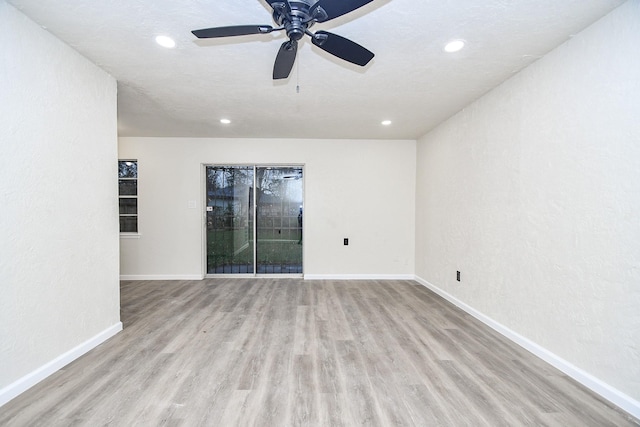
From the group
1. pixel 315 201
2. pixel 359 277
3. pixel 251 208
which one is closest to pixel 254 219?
pixel 251 208

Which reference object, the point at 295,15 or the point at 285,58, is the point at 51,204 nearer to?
the point at 285,58

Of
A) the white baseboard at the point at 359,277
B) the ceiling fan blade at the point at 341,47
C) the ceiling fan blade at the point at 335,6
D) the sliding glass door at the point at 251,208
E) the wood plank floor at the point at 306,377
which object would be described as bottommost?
the wood plank floor at the point at 306,377

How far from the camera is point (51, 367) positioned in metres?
1.99

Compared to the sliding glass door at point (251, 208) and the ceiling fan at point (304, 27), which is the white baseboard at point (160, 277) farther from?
the ceiling fan at point (304, 27)

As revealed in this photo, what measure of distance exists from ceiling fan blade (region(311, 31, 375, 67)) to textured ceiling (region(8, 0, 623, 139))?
0.30 m

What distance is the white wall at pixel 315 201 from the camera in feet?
15.4

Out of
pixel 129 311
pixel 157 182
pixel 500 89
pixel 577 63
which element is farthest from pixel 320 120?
pixel 129 311

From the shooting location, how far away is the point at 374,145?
191 inches

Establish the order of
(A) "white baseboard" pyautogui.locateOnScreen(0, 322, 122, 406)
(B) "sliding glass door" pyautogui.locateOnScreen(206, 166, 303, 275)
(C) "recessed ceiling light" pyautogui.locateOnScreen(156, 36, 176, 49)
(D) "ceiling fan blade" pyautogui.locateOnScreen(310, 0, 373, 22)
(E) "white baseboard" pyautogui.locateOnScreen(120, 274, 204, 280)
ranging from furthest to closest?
(B) "sliding glass door" pyautogui.locateOnScreen(206, 166, 303, 275)
(E) "white baseboard" pyautogui.locateOnScreen(120, 274, 204, 280)
(C) "recessed ceiling light" pyautogui.locateOnScreen(156, 36, 176, 49)
(A) "white baseboard" pyautogui.locateOnScreen(0, 322, 122, 406)
(D) "ceiling fan blade" pyautogui.locateOnScreen(310, 0, 373, 22)

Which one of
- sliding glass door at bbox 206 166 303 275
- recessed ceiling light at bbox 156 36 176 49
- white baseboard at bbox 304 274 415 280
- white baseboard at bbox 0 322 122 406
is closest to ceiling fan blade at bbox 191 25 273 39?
recessed ceiling light at bbox 156 36 176 49

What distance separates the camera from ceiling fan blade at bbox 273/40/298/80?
1623 mm

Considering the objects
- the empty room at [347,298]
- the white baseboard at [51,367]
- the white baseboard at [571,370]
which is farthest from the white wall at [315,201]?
the white baseboard at [51,367]

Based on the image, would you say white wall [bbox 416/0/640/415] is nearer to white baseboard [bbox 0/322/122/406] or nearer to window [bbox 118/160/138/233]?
white baseboard [bbox 0/322/122/406]

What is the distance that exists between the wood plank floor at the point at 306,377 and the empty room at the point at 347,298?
17 millimetres
